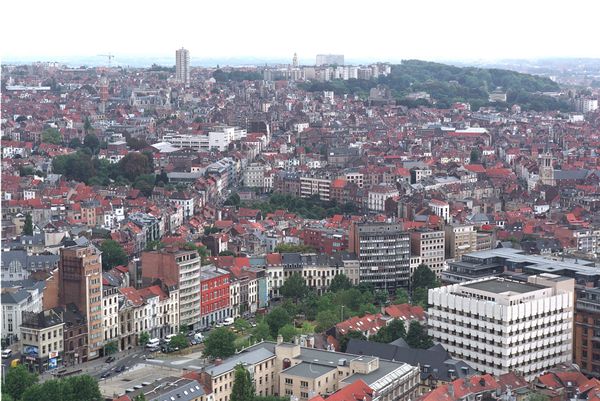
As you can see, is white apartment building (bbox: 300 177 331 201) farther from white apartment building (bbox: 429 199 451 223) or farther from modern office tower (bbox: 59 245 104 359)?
modern office tower (bbox: 59 245 104 359)

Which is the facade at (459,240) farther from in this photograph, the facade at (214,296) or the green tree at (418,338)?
the green tree at (418,338)

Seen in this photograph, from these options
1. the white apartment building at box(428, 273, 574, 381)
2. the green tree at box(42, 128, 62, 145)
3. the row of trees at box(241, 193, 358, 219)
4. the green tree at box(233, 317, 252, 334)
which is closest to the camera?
the white apartment building at box(428, 273, 574, 381)

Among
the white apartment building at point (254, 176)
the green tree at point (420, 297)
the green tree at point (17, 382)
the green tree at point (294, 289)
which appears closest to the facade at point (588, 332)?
the green tree at point (420, 297)

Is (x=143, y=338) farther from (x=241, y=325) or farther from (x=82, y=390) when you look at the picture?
(x=82, y=390)

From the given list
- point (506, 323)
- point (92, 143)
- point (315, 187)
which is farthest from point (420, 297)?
point (92, 143)

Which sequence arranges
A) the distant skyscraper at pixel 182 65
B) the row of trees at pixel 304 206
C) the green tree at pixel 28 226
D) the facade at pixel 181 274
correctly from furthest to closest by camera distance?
1. the distant skyscraper at pixel 182 65
2. the row of trees at pixel 304 206
3. the green tree at pixel 28 226
4. the facade at pixel 181 274

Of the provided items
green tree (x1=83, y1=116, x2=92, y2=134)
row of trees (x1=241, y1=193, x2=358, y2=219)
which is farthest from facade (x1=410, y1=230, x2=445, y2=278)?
green tree (x1=83, y1=116, x2=92, y2=134)
